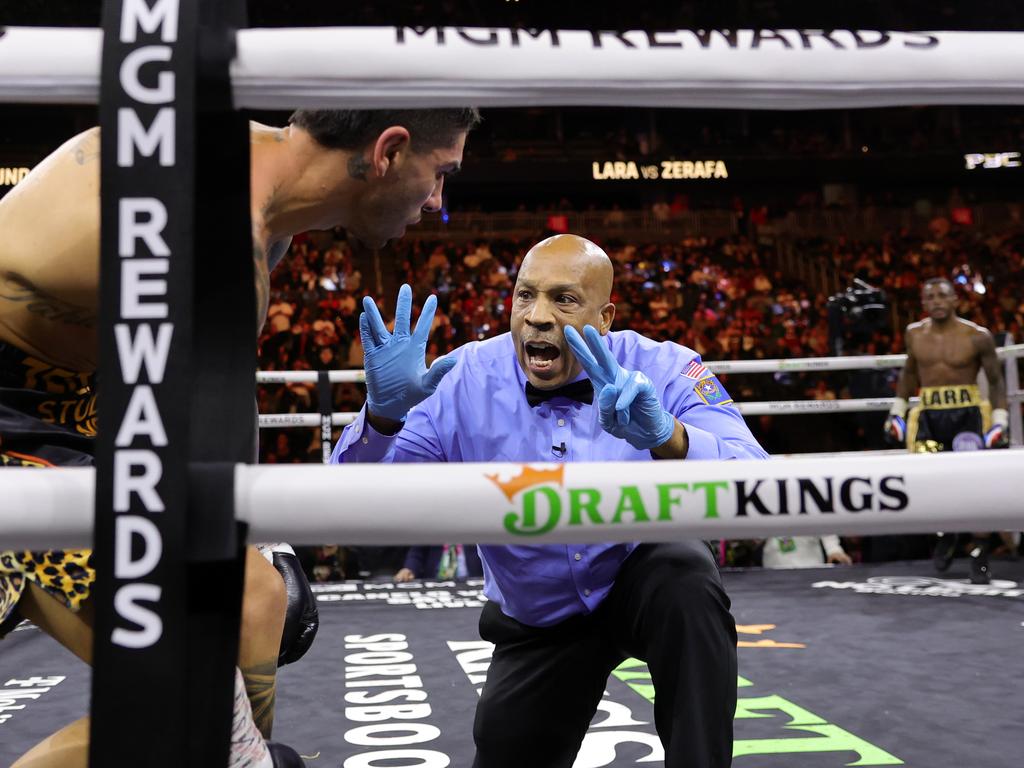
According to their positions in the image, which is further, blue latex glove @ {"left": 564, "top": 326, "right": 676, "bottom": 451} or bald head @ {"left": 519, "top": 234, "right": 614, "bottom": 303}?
bald head @ {"left": 519, "top": 234, "right": 614, "bottom": 303}

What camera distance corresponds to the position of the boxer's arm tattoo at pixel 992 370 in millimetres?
5078

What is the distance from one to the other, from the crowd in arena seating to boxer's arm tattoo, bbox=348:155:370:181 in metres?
5.65

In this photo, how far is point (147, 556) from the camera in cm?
62

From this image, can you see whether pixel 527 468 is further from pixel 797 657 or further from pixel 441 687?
pixel 797 657

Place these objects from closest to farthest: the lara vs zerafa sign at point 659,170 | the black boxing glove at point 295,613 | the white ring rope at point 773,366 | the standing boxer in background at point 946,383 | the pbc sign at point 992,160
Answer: the black boxing glove at point 295,613
the white ring rope at point 773,366
the standing boxer in background at point 946,383
the lara vs zerafa sign at point 659,170
the pbc sign at point 992,160

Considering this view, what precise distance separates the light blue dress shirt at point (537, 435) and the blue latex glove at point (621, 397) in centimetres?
15

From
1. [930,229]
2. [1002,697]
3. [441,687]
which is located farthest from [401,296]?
[930,229]

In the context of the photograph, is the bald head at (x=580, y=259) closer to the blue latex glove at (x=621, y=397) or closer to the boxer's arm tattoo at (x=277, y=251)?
the blue latex glove at (x=621, y=397)

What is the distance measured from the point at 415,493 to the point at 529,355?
118cm

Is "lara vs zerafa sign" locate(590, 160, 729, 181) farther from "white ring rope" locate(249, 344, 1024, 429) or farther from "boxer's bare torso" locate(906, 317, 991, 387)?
"white ring rope" locate(249, 344, 1024, 429)

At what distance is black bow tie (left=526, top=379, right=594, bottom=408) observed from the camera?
1773mm

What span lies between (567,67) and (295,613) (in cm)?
79

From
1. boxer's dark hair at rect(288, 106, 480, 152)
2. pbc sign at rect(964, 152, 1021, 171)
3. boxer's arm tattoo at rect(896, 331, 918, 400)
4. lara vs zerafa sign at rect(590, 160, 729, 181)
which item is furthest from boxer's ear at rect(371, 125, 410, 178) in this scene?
pbc sign at rect(964, 152, 1021, 171)

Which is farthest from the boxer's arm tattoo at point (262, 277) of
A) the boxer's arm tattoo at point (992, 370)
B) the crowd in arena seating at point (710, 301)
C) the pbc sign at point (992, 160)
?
the pbc sign at point (992, 160)
